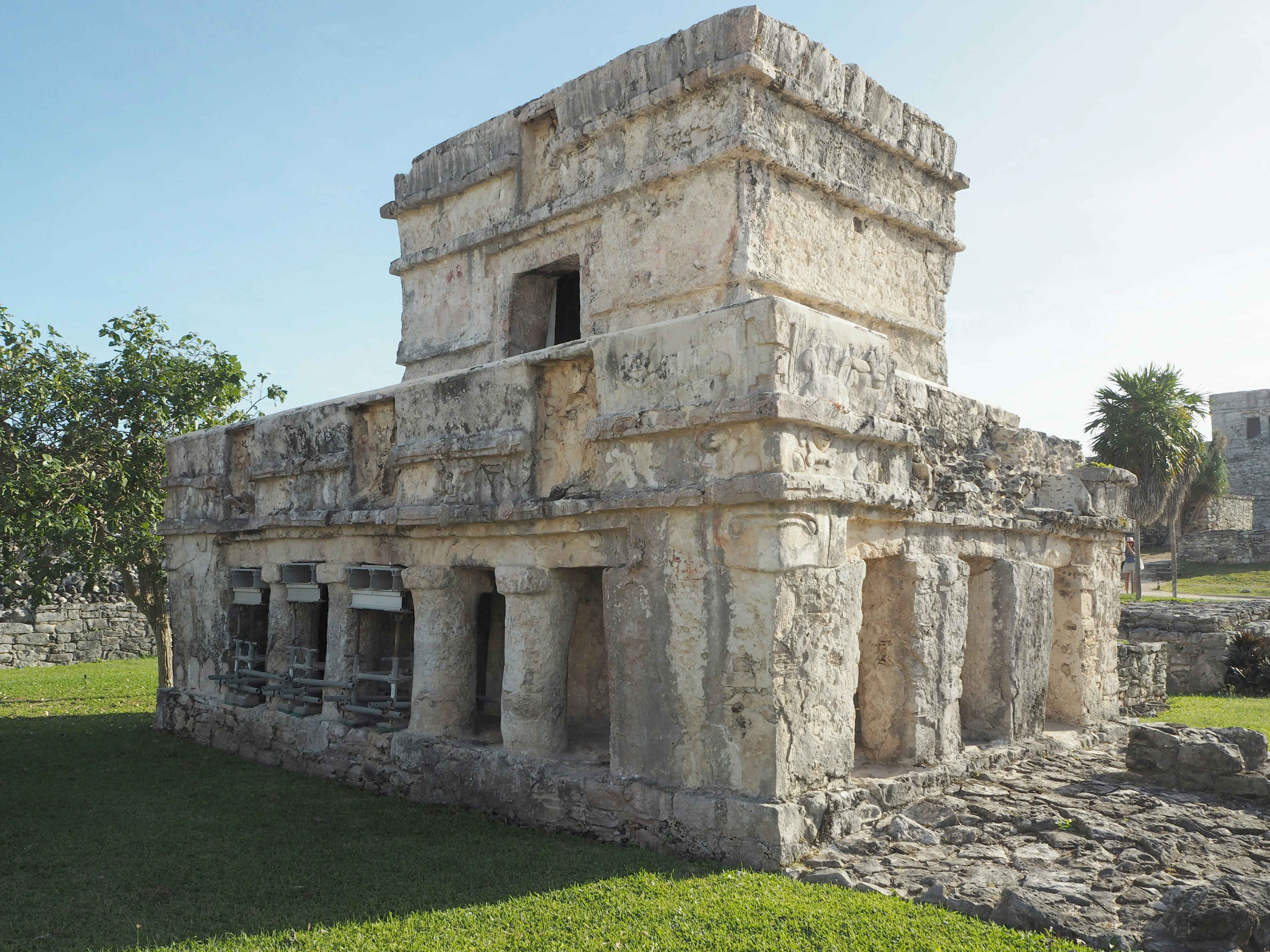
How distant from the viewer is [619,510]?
5488 mm

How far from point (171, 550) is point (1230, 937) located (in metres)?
9.21

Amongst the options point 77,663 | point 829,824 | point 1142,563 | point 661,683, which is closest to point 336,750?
point 661,683

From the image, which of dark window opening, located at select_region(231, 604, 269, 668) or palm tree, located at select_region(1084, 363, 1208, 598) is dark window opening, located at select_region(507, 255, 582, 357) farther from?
palm tree, located at select_region(1084, 363, 1208, 598)

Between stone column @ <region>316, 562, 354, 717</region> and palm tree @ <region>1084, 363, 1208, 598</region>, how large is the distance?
737 inches

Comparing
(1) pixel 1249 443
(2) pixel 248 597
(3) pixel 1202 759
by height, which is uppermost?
(1) pixel 1249 443

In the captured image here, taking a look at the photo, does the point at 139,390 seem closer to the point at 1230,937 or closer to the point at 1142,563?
the point at 1230,937

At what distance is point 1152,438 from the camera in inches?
837

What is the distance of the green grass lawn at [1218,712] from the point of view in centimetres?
942

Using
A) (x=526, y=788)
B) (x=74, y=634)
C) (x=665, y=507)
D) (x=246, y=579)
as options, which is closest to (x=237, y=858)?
(x=526, y=788)

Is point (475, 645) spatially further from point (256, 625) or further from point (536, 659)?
point (256, 625)

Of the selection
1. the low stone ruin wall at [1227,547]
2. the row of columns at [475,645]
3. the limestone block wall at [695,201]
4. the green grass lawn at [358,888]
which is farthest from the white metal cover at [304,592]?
the low stone ruin wall at [1227,547]

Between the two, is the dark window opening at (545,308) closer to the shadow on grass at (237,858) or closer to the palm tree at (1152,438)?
the shadow on grass at (237,858)

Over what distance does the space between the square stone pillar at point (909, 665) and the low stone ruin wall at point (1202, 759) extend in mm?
1357

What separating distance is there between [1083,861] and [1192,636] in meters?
9.98
